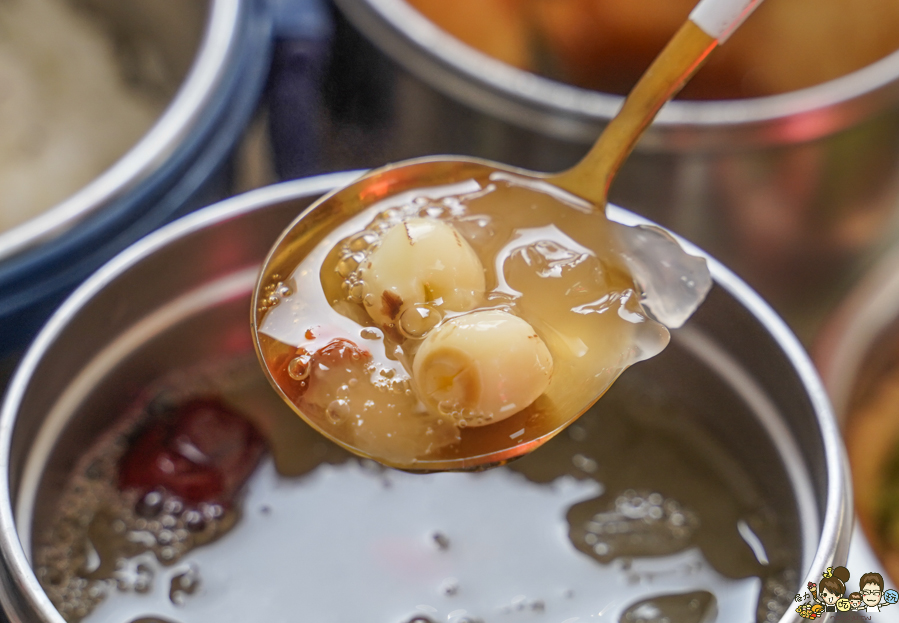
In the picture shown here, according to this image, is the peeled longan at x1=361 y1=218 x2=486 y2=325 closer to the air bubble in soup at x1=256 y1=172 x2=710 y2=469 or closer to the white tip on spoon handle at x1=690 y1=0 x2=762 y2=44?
the air bubble in soup at x1=256 y1=172 x2=710 y2=469

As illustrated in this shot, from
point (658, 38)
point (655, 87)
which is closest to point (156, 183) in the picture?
point (655, 87)

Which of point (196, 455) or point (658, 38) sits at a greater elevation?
point (658, 38)

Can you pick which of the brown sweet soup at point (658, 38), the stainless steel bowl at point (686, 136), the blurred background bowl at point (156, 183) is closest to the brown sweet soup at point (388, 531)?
the blurred background bowl at point (156, 183)

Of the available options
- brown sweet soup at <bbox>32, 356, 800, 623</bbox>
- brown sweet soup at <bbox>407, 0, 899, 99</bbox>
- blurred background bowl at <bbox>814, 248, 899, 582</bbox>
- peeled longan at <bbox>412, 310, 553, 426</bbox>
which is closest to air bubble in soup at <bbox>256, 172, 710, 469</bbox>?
peeled longan at <bbox>412, 310, 553, 426</bbox>

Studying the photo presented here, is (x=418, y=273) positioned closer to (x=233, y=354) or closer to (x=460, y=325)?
(x=460, y=325)

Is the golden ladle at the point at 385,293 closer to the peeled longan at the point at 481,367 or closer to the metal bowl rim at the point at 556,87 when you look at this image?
the peeled longan at the point at 481,367

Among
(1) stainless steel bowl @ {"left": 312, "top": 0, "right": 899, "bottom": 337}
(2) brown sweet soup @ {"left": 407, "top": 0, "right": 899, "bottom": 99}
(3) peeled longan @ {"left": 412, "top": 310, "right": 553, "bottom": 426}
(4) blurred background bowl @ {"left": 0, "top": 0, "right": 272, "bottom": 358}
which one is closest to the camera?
(3) peeled longan @ {"left": 412, "top": 310, "right": 553, "bottom": 426}
